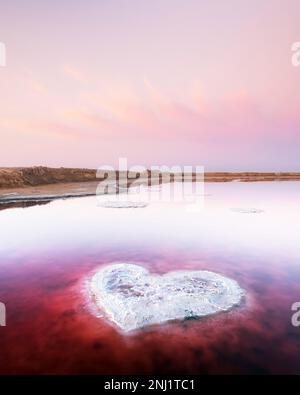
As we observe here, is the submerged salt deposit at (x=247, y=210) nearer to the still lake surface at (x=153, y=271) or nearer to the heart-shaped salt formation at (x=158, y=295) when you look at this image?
the still lake surface at (x=153, y=271)

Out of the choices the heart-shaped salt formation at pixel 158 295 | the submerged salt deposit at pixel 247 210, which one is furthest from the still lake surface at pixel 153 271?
the submerged salt deposit at pixel 247 210

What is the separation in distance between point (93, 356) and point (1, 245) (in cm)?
707

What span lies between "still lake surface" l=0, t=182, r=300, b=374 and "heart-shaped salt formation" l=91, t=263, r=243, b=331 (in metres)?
0.23

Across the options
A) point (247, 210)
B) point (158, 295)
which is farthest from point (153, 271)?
point (247, 210)

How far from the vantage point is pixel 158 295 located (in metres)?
5.61

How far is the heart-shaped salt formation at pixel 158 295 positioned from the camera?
4887mm

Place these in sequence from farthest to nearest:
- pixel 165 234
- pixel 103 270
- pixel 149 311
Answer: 1. pixel 165 234
2. pixel 103 270
3. pixel 149 311

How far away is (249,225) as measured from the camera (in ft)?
41.2

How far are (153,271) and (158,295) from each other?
1558mm

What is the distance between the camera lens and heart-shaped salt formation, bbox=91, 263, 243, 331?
4887 millimetres

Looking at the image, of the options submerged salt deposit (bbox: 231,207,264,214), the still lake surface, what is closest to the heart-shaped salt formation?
the still lake surface
